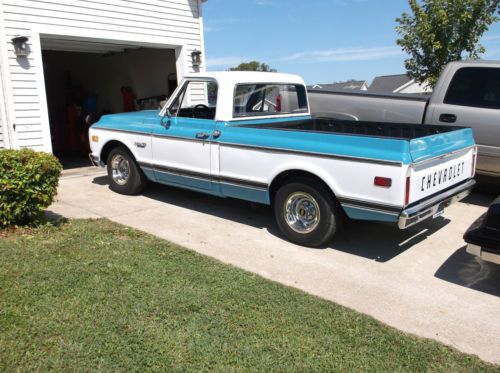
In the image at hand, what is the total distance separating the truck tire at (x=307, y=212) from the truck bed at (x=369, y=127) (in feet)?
2.58

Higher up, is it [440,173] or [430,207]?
[440,173]

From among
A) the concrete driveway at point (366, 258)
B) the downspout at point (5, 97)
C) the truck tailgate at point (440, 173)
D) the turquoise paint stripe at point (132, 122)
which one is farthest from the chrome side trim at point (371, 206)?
the downspout at point (5, 97)

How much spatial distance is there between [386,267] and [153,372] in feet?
8.87

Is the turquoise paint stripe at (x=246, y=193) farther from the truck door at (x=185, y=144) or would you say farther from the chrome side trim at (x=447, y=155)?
the chrome side trim at (x=447, y=155)

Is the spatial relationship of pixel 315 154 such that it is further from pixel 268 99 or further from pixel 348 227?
pixel 268 99

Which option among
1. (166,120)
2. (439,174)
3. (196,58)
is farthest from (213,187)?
(196,58)

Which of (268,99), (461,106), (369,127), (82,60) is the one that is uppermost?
(82,60)

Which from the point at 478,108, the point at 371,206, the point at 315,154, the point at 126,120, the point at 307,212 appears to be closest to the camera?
the point at 371,206

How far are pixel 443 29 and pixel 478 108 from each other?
765cm

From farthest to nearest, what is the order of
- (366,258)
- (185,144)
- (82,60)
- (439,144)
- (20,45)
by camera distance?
(82,60), (20,45), (185,144), (366,258), (439,144)

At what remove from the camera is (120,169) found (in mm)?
7285

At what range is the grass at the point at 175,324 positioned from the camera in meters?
→ 2.93

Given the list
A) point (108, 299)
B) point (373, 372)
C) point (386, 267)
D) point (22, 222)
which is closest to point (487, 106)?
point (386, 267)

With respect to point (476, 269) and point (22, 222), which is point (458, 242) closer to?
point (476, 269)
